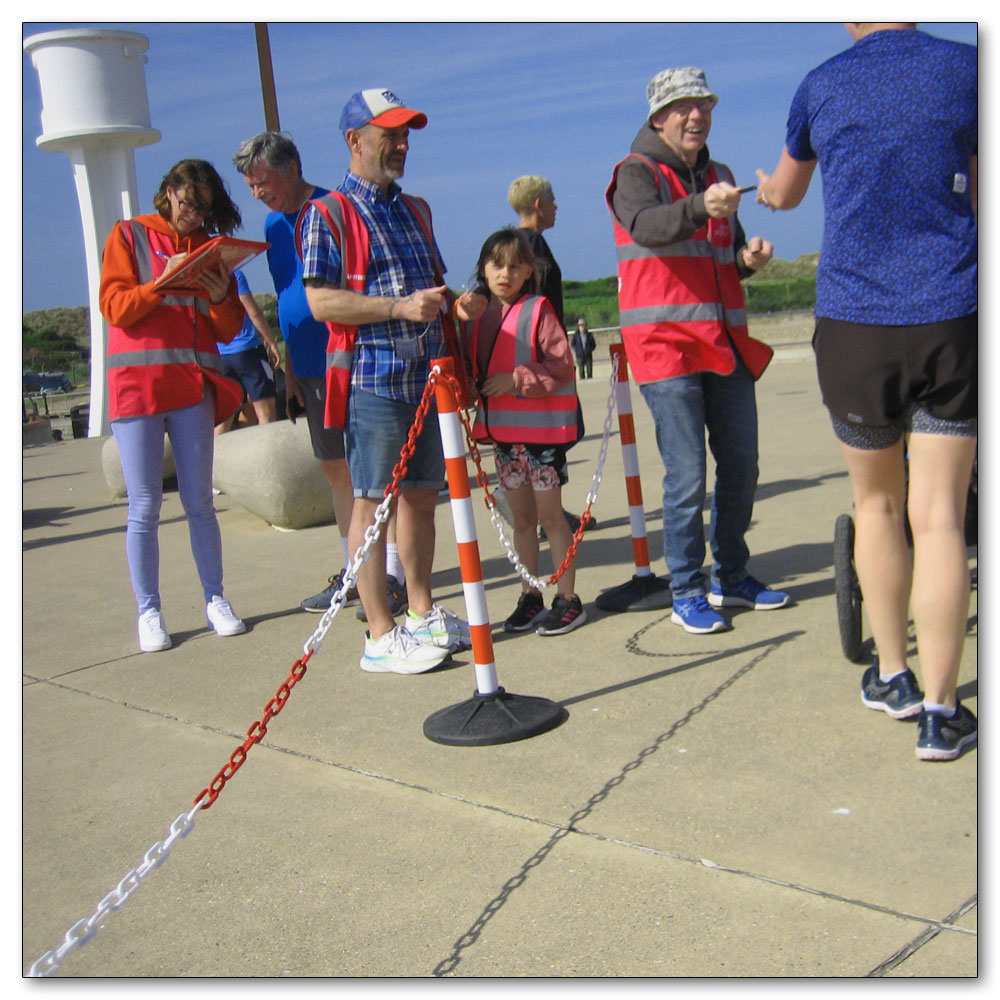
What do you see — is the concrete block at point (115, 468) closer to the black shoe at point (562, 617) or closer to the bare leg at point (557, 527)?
the bare leg at point (557, 527)

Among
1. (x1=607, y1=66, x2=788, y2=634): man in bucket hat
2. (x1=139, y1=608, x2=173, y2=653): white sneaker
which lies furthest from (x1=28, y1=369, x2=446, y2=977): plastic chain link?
(x1=139, y1=608, x2=173, y2=653): white sneaker

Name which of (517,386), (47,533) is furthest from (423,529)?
(47,533)

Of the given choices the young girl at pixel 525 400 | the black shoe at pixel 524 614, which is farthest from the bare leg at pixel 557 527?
the black shoe at pixel 524 614

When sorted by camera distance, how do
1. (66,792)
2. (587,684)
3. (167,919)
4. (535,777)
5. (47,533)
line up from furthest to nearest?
1. (47,533)
2. (587,684)
3. (66,792)
4. (535,777)
5. (167,919)

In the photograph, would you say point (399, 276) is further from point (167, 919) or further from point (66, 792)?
point (167, 919)

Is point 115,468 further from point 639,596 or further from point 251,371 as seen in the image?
point 639,596

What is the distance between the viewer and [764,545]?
616cm

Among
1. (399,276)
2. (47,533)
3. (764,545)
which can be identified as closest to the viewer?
(399,276)

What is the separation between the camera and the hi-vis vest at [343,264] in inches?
175

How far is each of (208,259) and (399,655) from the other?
185cm

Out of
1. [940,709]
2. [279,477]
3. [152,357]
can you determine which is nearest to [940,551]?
[940,709]

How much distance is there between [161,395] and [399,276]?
4.26ft

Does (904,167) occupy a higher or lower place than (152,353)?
higher

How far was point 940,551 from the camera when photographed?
10.5 ft
